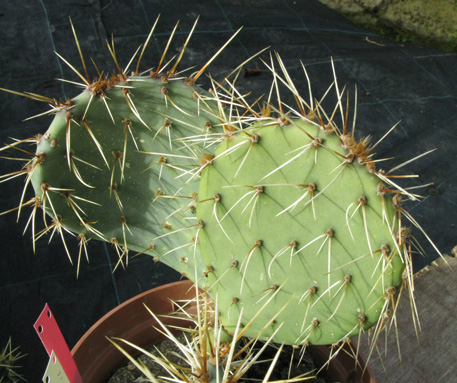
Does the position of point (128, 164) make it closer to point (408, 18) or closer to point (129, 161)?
point (129, 161)

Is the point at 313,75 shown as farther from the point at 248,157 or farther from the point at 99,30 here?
the point at 248,157

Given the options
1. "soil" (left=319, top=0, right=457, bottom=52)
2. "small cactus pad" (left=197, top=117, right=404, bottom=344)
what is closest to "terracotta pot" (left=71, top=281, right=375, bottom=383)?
"small cactus pad" (left=197, top=117, right=404, bottom=344)

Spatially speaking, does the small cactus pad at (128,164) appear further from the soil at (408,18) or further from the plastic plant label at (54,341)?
the soil at (408,18)

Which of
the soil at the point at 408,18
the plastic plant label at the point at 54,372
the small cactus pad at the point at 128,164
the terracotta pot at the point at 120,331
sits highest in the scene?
the soil at the point at 408,18

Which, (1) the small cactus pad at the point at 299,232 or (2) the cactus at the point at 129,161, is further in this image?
(2) the cactus at the point at 129,161

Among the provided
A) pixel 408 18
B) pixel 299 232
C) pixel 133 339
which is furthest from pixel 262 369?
pixel 408 18

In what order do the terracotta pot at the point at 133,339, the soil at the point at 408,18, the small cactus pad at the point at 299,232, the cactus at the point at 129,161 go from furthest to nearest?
the soil at the point at 408,18, the terracotta pot at the point at 133,339, the cactus at the point at 129,161, the small cactus pad at the point at 299,232

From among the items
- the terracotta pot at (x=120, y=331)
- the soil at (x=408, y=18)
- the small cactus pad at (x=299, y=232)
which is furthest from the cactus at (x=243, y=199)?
the soil at (x=408, y=18)

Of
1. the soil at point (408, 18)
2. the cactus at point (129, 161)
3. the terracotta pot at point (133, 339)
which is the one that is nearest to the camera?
the cactus at point (129, 161)
